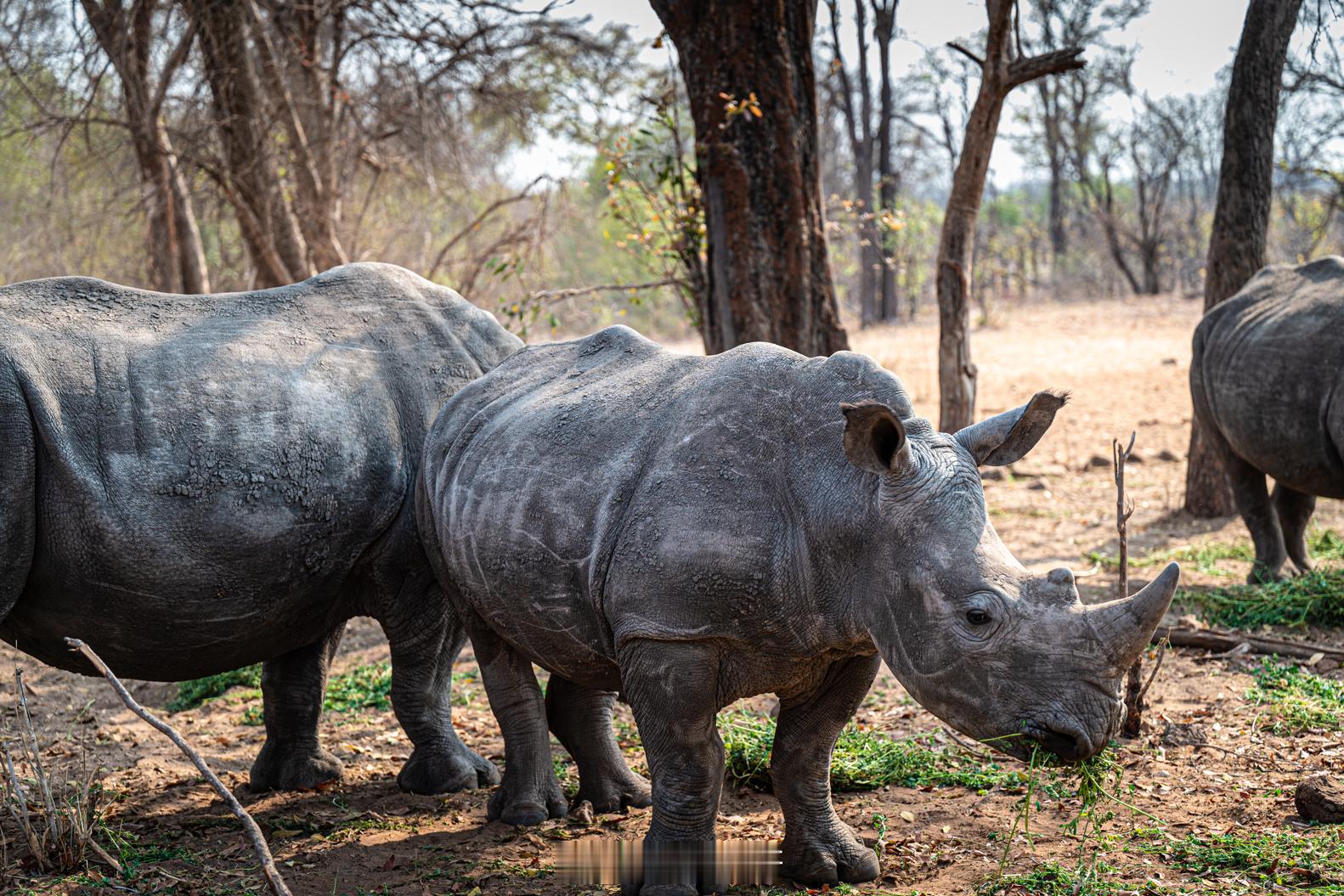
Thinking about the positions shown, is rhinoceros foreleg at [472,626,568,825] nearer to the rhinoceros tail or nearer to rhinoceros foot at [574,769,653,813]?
rhinoceros foot at [574,769,653,813]

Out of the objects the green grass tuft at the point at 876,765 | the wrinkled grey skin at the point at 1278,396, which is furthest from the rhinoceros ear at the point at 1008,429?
the wrinkled grey skin at the point at 1278,396

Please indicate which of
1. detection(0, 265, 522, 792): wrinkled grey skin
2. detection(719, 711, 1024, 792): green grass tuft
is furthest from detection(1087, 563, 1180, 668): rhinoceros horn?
detection(0, 265, 522, 792): wrinkled grey skin

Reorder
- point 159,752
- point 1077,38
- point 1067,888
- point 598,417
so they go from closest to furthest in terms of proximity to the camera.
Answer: point 1067,888, point 598,417, point 159,752, point 1077,38

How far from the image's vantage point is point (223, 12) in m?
9.65

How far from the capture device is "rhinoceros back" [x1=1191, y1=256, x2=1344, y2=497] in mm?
7562

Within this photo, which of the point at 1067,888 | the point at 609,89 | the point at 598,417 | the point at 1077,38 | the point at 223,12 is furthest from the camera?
the point at 1077,38

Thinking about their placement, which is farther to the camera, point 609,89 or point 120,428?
point 609,89

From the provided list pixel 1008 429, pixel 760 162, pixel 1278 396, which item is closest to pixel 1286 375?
pixel 1278 396

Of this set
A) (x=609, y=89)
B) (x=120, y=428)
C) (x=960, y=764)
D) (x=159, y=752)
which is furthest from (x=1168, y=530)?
(x=120, y=428)

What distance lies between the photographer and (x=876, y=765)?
16.6 ft

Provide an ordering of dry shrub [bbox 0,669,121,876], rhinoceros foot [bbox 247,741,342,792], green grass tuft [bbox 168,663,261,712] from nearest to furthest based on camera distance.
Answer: dry shrub [bbox 0,669,121,876] → rhinoceros foot [bbox 247,741,342,792] → green grass tuft [bbox 168,663,261,712]

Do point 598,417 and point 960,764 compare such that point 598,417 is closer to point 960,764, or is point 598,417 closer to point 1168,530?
point 960,764

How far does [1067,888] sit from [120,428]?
3392 millimetres

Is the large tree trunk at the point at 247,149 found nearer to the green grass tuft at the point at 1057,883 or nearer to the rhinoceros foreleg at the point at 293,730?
the rhinoceros foreleg at the point at 293,730
